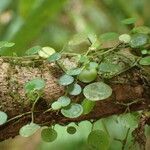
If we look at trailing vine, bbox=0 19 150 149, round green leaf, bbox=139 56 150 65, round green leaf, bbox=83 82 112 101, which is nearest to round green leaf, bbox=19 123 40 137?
trailing vine, bbox=0 19 150 149

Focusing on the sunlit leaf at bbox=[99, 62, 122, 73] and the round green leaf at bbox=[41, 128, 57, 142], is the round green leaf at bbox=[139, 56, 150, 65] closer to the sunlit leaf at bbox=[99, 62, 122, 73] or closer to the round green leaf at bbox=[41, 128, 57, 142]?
the sunlit leaf at bbox=[99, 62, 122, 73]

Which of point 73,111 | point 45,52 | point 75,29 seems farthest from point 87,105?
point 75,29

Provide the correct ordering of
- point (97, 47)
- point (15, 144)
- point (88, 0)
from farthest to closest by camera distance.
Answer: point (15, 144) → point (88, 0) → point (97, 47)

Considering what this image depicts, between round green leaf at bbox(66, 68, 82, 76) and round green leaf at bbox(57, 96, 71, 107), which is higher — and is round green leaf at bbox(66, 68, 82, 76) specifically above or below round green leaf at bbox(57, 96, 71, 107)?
above

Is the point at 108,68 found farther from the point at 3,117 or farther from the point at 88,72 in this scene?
the point at 3,117

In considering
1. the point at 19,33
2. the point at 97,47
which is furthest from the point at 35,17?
the point at 97,47

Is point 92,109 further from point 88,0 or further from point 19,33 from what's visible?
point 88,0
